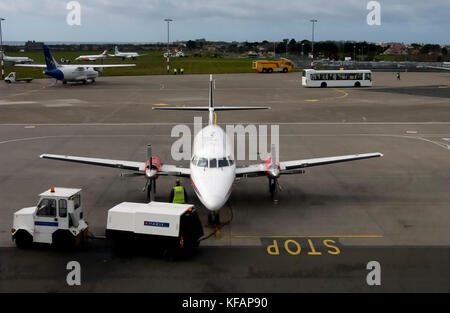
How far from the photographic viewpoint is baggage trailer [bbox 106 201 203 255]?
15.5 m

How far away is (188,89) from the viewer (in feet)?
248

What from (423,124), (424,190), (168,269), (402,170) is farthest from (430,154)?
(168,269)

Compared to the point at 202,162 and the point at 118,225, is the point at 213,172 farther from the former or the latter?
the point at 118,225

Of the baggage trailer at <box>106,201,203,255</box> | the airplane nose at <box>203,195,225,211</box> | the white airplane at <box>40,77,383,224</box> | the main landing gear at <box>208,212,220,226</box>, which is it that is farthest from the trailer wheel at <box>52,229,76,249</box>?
the main landing gear at <box>208,212,220,226</box>

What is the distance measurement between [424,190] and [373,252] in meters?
9.62

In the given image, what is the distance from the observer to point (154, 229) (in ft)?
51.2

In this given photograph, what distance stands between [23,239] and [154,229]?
5.25 metres

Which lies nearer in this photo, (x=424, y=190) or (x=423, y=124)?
(x=424, y=190)

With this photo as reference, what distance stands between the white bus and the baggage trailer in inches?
2597

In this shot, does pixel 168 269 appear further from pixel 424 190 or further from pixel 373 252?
pixel 424 190

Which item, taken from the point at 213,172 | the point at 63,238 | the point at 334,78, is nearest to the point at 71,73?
the point at 334,78

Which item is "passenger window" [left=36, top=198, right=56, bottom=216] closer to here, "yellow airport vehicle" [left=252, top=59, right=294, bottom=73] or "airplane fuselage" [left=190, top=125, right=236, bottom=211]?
"airplane fuselage" [left=190, top=125, right=236, bottom=211]

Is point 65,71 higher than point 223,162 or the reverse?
higher

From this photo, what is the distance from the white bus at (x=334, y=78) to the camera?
257 feet
